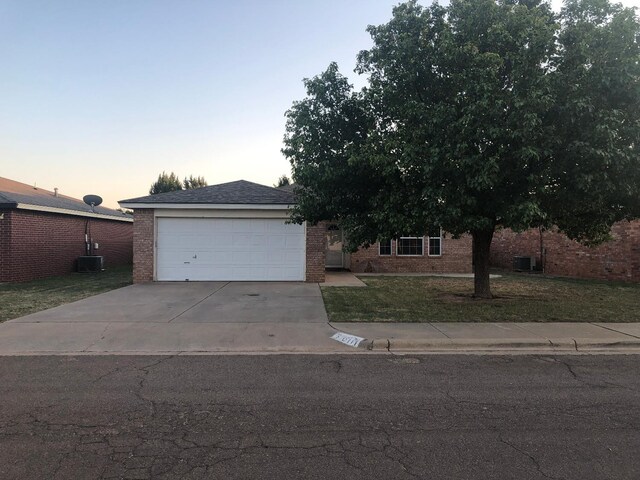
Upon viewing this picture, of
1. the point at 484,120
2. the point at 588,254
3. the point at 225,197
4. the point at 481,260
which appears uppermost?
the point at 484,120

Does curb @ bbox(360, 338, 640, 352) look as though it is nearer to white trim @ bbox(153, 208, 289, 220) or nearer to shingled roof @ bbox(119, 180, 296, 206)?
shingled roof @ bbox(119, 180, 296, 206)

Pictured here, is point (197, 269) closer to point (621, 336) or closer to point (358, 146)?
point (358, 146)

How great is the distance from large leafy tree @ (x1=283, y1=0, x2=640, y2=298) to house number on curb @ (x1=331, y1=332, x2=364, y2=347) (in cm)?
261

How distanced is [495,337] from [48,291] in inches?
488

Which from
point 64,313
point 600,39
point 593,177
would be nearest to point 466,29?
point 600,39

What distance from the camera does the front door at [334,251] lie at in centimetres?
2161

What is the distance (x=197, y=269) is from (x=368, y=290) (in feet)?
20.6

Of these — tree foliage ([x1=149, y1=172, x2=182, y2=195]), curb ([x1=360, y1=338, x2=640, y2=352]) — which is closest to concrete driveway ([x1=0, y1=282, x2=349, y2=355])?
curb ([x1=360, y1=338, x2=640, y2=352])

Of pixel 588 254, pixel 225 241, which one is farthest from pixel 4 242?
pixel 588 254

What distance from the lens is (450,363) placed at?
620 cm

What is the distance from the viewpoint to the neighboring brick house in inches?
612

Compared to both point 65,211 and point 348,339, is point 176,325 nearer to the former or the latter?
point 348,339

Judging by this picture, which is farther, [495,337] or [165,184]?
[165,184]

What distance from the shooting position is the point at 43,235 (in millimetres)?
17375
